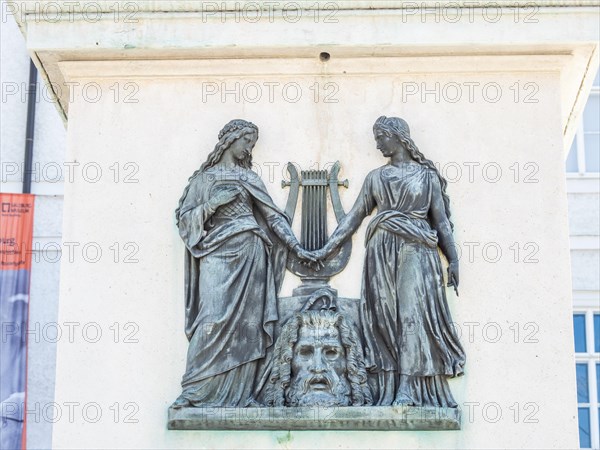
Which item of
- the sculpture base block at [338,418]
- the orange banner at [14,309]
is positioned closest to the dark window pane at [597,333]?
the orange banner at [14,309]

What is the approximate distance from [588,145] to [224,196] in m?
10.2

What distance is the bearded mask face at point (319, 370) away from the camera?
11656 millimetres

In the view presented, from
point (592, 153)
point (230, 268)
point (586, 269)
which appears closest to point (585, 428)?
point (586, 269)

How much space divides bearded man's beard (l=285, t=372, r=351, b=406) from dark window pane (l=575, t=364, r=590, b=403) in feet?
28.3

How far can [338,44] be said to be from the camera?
12367mm

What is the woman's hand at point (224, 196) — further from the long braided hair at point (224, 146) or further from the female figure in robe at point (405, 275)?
the female figure in robe at point (405, 275)

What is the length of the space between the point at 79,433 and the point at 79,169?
195 cm

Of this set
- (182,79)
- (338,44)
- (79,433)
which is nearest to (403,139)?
(338,44)

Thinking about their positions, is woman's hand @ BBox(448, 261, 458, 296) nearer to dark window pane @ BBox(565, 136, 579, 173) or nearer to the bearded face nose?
the bearded face nose

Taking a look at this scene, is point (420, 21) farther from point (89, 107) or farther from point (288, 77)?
point (89, 107)

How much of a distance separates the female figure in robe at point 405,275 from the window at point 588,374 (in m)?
8.13

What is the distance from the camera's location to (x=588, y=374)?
65.3 feet

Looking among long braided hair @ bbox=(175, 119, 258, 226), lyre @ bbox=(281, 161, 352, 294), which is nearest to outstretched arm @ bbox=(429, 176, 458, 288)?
lyre @ bbox=(281, 161, 352, 294)

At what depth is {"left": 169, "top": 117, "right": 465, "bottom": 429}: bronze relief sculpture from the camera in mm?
11703
